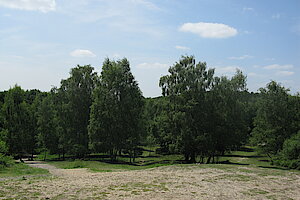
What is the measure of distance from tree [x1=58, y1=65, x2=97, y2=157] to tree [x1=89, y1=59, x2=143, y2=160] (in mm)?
5732

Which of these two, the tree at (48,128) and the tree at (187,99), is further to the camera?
the tree at (48,128)

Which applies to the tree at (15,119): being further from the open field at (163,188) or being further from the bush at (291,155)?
the bush at (291,155)

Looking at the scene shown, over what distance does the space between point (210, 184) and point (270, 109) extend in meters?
31.1

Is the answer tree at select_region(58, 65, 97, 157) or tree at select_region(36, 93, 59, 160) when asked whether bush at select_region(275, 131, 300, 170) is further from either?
tree at select_region(36, 93, 59, 160)

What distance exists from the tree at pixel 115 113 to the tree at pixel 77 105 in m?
5.73

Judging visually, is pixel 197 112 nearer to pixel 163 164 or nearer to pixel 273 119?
pixel 163 164

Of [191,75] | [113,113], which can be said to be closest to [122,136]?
[113,113]

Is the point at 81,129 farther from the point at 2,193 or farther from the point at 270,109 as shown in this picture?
the point at 2,193

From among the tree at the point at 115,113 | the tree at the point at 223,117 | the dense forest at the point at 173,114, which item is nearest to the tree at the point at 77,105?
the dense forest at the point at 173,114

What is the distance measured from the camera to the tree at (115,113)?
44.5 m

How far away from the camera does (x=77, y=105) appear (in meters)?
51.5

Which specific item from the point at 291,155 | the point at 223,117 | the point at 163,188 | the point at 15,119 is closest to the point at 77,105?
the point at 15,119

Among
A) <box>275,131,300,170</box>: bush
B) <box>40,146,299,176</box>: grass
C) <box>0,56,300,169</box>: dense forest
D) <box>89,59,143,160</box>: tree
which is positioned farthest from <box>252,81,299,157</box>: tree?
<box>89,59,143,160</box>: tree

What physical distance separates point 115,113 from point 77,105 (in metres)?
10.4
